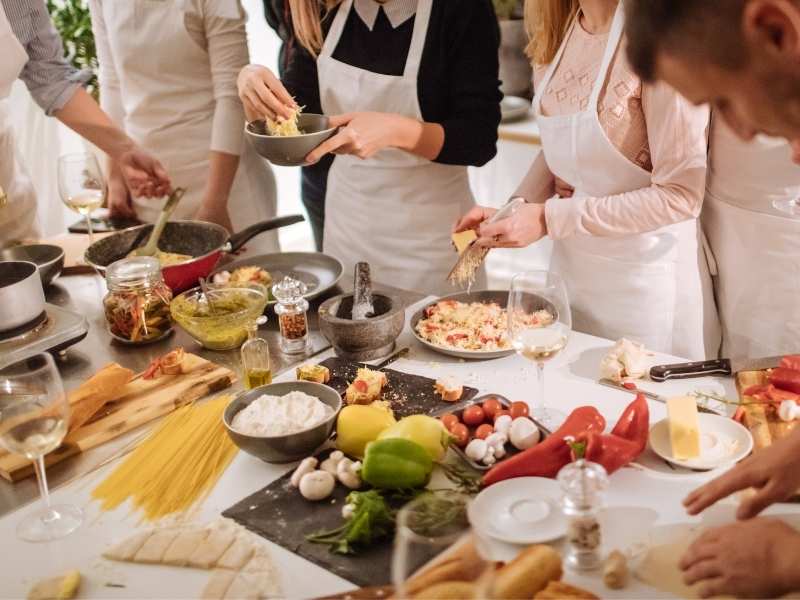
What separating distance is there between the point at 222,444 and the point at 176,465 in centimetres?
9

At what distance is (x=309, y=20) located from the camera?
8.45ft

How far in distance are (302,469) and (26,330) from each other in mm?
804

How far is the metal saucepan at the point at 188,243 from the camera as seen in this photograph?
225 cm

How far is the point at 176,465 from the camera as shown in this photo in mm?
1561

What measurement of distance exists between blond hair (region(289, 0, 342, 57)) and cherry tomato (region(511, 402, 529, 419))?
148cm

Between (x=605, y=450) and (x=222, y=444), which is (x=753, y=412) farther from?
(x=222, y=444)

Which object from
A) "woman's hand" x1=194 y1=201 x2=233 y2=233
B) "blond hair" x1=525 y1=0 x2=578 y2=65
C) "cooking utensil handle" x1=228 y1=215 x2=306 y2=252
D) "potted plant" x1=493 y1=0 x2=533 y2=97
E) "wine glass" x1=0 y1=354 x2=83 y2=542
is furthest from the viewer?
"potted plant" x1=493 y1=0 x2=533 y2=97

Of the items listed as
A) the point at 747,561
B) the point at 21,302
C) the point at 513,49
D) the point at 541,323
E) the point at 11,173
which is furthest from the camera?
the point at 513,49

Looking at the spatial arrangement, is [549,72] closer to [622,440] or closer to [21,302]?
[622,440]

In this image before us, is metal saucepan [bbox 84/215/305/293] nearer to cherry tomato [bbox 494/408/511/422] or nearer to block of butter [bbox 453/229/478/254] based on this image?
block of butter [bbox 453/229/478/254]

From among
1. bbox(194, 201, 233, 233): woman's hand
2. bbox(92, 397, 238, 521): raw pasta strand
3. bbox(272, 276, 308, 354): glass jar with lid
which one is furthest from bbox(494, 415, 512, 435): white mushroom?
bbox(194, 201, 233, 233): woman's hand

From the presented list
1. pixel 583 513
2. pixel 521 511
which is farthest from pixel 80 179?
pixel 583 513

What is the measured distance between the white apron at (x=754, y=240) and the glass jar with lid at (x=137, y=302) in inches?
53.1

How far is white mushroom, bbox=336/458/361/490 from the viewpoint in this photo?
1439mm
